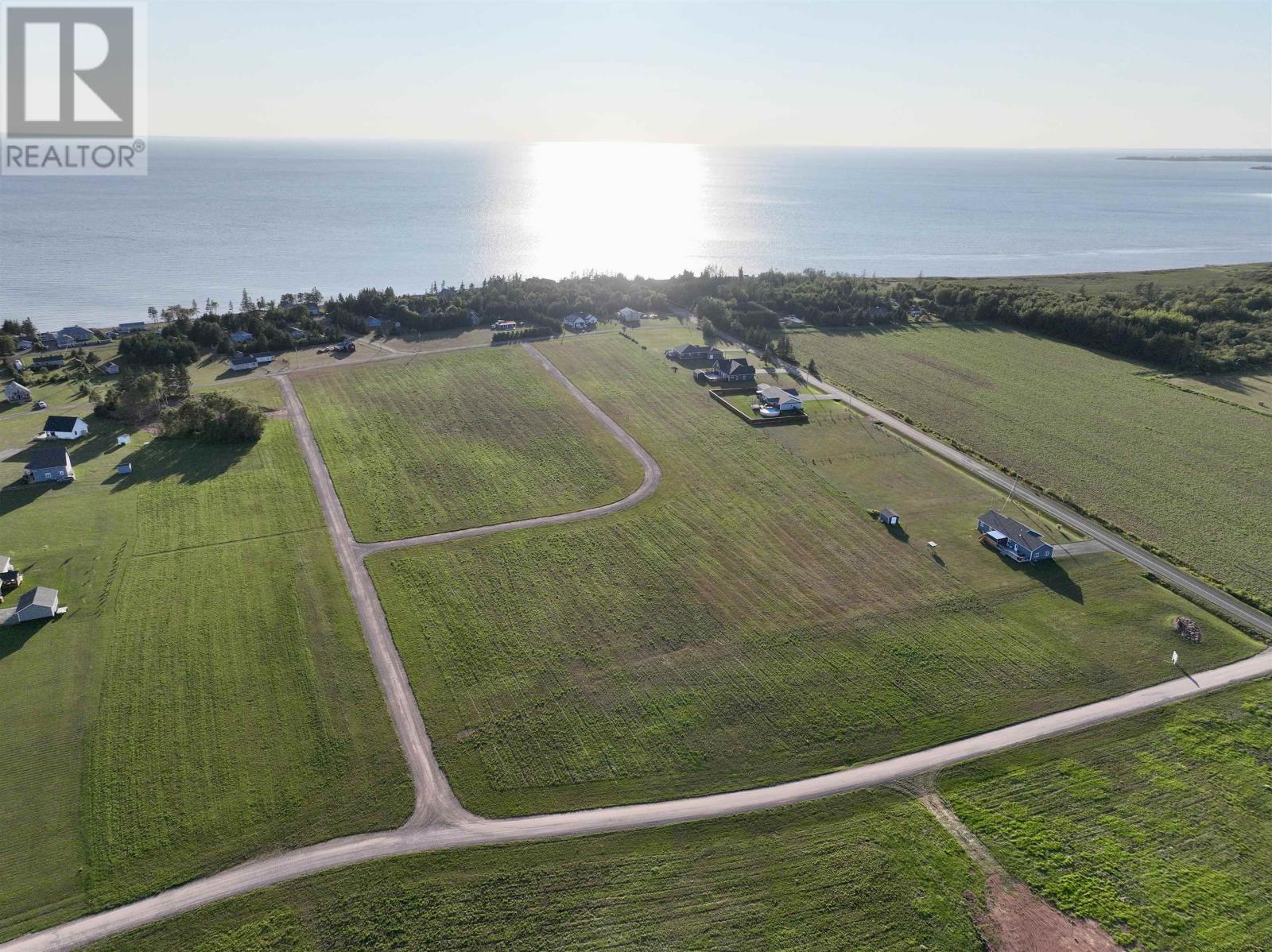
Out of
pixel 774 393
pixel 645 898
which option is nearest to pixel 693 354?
Result: pixel 774 393

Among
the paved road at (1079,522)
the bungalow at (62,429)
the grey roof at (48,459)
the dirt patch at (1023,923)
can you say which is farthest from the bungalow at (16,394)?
the dirt patch at (1023,923)

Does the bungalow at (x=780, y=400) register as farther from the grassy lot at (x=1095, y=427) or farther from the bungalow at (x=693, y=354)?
the bungalow at (x=693, y=354)

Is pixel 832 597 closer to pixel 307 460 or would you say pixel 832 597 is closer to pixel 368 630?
pixel 368 630

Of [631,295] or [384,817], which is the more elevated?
[631,295]

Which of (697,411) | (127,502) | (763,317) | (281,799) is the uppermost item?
(763,317)

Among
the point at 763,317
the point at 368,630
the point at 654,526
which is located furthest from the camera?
the point at 763,317

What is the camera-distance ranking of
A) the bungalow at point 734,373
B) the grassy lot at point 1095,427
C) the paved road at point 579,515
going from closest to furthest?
the paved road at point 579,515, the grassy lot at point 1095,427, the bungalow at point 734,373

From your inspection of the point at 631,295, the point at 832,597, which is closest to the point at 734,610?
the point at 832,597

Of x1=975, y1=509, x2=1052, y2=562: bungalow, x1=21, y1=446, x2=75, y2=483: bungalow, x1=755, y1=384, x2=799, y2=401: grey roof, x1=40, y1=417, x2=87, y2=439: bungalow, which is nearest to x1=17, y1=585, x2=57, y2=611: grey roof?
x1=21, y1=446, x2=75, y2=483: bungalow
